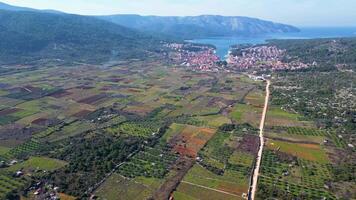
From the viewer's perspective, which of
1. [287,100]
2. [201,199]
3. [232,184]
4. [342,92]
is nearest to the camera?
[201,199]

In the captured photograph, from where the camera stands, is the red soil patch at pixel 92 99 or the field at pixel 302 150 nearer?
the field at pixel 302 150

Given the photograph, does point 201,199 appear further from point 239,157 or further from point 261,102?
point 261,102

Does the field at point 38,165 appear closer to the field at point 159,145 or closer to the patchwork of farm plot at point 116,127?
the field at point 159,145

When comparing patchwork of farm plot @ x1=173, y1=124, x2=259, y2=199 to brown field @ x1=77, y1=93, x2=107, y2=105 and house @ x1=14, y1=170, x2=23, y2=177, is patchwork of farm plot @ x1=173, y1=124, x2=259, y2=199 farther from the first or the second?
brown field @ x1=77, y1=93, x2=107, y2=105

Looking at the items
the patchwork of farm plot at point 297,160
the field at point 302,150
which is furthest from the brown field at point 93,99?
the field at point 302,150

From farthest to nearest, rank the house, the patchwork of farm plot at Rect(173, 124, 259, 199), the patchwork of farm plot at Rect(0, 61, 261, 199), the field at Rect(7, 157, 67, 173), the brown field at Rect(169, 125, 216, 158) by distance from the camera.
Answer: the brown field at Rect(169, 125, 216, 158), the field at Rect(7, 157, 67, 173), the house, the patchwork of farm plot at Rect(0, 61, 261, 199), the patchwork of farm plot at Rect(173, 124, 259, 199)

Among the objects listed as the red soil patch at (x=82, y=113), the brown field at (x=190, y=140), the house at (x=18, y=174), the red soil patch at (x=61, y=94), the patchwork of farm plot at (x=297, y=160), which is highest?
the patchwork of farm plot at (x=297, y=160)

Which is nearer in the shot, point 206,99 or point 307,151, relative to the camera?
point 307,151

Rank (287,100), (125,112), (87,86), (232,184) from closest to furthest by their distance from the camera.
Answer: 1. (232,184)
2. (125,112)
3. (287,100)
4. (87,86)

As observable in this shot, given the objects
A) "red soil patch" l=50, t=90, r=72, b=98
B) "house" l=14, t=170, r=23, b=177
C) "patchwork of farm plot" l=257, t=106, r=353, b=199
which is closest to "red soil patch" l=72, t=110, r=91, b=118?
"red soil patch" l=50, t=90, r=72, b=98

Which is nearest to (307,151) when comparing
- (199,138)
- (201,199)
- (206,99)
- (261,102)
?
(199,138)

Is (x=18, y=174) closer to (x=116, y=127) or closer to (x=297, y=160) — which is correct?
(x=116, y=127)
